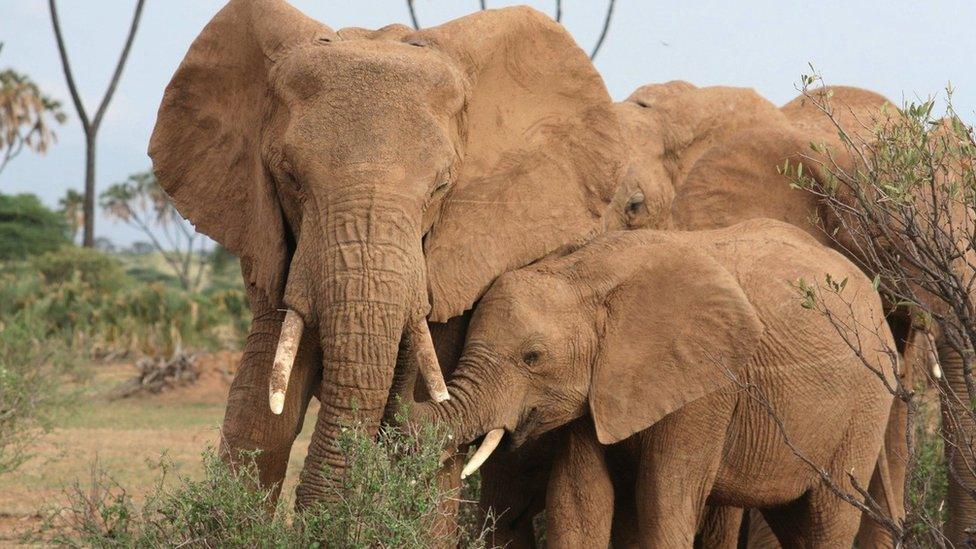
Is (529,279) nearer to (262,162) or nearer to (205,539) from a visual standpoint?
(262,162)

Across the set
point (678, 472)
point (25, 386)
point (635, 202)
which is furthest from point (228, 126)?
point (25, 386)

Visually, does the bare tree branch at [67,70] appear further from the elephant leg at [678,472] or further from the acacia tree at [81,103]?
the elephant leg at [678,472]

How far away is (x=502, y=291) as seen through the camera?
5613 millimetres

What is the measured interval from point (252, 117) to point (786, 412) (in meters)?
2.38

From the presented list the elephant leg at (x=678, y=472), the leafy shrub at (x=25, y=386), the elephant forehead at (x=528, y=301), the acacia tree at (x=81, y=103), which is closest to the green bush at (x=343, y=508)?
the elephant forehead at (x=528, y=301)

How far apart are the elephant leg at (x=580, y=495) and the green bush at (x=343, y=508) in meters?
0.51

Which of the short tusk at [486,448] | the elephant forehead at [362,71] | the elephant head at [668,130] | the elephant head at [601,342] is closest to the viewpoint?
the elephant forehead at [362,71]

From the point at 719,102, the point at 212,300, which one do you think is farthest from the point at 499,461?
the point at 212,300

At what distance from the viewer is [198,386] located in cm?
1888

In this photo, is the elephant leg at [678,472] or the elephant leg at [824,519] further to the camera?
the elephant leg at [824,519]

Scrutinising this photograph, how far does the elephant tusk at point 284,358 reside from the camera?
15.8 ft

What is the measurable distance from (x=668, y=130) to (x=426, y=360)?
14.9 ft

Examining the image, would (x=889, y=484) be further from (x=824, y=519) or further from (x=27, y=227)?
(x=27, y=227)

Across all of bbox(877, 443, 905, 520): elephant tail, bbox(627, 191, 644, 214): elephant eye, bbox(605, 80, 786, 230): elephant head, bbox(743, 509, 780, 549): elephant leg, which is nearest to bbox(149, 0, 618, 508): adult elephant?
bbox(877, 443, 905, 520): elephant tail
